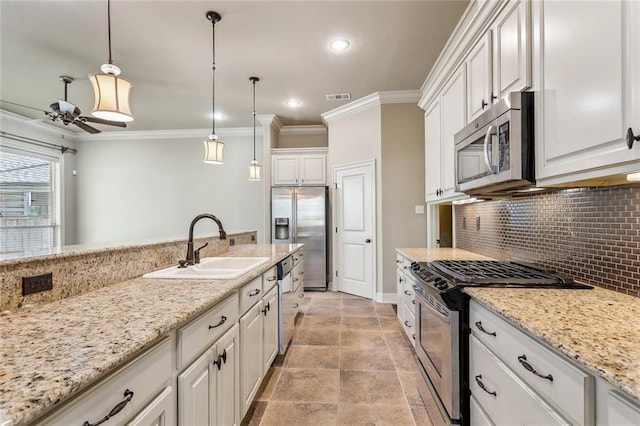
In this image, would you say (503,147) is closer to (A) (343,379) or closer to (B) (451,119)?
(B) (451,119)

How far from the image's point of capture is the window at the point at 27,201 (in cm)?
488

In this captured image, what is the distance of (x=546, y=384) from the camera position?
2.96 ft

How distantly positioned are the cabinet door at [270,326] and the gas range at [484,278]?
107cm

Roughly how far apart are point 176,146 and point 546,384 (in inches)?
257

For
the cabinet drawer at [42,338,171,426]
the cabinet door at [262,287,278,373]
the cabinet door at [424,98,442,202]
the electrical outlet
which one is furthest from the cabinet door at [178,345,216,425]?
the cabinet door at [424,98,442,202]

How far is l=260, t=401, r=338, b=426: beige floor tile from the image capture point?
5.99 feet

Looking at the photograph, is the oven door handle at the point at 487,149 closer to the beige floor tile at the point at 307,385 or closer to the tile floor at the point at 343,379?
the tile floor at the point at 343,379

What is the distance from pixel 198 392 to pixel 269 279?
1080 mm

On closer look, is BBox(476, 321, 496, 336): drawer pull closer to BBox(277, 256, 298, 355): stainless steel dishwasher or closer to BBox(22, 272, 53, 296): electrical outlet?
BBox(277, 256, 298, 355): stainless steel dishwasher

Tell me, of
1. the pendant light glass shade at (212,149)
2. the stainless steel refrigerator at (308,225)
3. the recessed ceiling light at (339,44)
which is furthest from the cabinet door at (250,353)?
the stainless steel refrigerator at (308,225)

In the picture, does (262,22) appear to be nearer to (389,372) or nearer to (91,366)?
(91,366)

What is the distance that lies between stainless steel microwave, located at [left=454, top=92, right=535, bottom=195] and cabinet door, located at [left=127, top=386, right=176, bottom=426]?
5.71 ft

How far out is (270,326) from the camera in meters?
2.23

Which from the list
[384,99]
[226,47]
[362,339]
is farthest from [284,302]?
[384,99]
